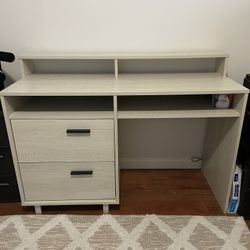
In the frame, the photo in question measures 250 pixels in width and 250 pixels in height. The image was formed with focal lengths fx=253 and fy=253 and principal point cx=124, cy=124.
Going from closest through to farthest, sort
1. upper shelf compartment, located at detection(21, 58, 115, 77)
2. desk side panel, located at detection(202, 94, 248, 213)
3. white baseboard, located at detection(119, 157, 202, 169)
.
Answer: desk side panel, located at detection(202, 94, 248, 213)
upper shelf compartment, located at detection(21, 58, 115, 77)
white baseboard, located at detection(119, 157, 202, 169)

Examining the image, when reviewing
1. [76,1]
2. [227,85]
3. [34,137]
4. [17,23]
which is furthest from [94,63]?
[227,85]

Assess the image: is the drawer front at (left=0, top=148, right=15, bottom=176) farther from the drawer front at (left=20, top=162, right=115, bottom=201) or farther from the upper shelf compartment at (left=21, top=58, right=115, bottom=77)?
the upper shelf compartment at (left=21, top=58, right=115, bottom=77)

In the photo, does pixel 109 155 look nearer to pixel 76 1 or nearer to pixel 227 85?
pixel 227 85

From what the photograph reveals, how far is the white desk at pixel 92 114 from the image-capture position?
1.35 m

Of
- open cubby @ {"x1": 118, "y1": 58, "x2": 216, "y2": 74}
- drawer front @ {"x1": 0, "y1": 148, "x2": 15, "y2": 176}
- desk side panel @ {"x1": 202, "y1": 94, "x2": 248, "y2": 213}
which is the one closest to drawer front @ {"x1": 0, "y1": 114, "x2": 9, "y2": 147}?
drawer front @ {"x1": 0, "y1": 148, "x2": 15, "y2": 176}

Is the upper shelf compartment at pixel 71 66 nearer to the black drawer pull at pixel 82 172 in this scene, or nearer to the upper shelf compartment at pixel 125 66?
the upper shelf compartment at pixel 125 66

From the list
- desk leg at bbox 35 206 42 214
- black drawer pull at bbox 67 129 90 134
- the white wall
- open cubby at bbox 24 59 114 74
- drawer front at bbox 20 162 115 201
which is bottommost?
desk leg at bbox 35 206 42 214

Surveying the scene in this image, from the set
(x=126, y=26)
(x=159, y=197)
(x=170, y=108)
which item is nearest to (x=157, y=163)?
(x=159, y=197)

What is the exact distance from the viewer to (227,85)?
1.39 metres

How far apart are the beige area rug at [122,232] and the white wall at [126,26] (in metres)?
1.09

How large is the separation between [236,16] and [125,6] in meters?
0.71

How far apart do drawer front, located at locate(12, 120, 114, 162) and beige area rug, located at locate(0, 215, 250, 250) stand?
15.5 inches

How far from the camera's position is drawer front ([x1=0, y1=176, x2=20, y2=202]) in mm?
1613

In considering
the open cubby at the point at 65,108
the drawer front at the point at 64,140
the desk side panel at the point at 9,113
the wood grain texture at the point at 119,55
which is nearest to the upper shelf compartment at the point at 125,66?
the wood grain texture at the point at 119,55
